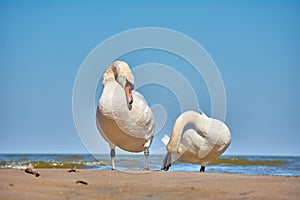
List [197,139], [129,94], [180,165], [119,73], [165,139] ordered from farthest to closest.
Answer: [180,165], [165,139], [197,139], [119,73], [129,94]

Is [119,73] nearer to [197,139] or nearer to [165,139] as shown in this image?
[197,139]

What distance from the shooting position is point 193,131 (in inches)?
486

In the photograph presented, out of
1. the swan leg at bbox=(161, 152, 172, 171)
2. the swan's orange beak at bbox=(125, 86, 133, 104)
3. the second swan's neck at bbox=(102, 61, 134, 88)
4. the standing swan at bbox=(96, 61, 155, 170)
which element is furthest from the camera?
the swan leg at bbox=(161, 152, 172, 171)

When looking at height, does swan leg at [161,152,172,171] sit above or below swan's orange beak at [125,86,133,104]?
below

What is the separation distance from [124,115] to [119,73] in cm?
122

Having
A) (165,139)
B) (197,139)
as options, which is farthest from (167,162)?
(165,139)

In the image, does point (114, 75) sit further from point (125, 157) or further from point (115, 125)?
point (125, 157)

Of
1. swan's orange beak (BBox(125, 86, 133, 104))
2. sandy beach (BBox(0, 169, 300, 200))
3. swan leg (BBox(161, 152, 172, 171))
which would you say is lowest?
sandy beach (BBox(0, 169, 300, 200))

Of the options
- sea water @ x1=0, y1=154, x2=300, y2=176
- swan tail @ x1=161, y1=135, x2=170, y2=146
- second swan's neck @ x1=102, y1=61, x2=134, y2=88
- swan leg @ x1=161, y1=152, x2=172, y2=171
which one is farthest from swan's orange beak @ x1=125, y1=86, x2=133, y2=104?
swan tail @ x1=161, y1=135, x2=170, y2=146

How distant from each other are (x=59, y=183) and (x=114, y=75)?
510 cm

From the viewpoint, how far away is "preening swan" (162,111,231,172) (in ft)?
39.9

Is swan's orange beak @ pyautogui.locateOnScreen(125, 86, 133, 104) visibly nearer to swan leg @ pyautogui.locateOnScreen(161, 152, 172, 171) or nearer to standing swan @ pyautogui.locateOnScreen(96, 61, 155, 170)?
standing swan @ pyautogui.locateOnScreen(96, 61, 155, 170)

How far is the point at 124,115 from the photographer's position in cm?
996

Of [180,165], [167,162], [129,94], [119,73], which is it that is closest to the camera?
[129,94]
